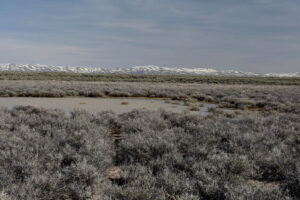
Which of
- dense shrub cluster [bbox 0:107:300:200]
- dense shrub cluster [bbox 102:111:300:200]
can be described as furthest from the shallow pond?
dense shrub cluster [bbox 0:107:300:200]

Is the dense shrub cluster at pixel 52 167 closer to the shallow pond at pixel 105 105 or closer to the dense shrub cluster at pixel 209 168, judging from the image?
the dense shrub cluster at pixel 209 168

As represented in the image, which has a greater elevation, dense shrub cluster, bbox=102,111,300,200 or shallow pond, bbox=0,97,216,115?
dense shrub cluster, bbox=102,111,300,200

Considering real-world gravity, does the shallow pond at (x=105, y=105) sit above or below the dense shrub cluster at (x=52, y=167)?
below

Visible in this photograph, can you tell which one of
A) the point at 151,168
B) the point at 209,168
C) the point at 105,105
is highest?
the point at 209,168

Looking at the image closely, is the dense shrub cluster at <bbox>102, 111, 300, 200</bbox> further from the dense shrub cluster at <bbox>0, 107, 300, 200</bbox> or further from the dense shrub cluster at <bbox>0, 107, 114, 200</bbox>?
the dense shrub cluster at <bbox>0, 107, 114, 200</bbox>

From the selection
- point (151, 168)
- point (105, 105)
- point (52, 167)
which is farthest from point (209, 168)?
point (105, 105)

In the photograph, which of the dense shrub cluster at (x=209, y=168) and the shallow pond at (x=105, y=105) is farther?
the shallow pond at (x=105, y=105)

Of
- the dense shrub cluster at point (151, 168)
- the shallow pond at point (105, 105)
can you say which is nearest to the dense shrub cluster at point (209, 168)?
the dense shrub cluster at point (151, 168)

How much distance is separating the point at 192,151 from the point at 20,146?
4.22 meters

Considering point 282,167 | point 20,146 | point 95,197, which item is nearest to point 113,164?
point 95,197

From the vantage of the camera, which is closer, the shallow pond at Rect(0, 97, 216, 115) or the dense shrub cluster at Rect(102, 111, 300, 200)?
the dense shrub cluster at Rect(102, 111, 300, 200)

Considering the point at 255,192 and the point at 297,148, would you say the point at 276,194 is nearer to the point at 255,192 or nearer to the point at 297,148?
the point at 255,192

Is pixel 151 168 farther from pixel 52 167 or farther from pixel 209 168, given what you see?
pixel 52 167

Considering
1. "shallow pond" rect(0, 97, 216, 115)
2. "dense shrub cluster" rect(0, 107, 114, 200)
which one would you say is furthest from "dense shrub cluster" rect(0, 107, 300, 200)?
"shallow pond" rect(0, 97, 216, 115)
